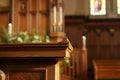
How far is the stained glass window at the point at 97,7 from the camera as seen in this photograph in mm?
9391

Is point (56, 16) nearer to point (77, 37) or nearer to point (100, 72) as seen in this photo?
point (77, 37)

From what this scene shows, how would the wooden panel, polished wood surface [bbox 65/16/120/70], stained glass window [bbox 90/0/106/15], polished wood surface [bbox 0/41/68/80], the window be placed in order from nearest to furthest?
polished wood surface [bbox 0/41/68/80] < the wooden panel < polished wood surface [bbox 65/16/120/70] < the window < stained glass window [bbox 90/0/106/15]

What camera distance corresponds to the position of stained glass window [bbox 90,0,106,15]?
9391mm

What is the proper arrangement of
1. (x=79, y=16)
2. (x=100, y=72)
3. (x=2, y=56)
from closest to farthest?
(x=2, y=56)
(x=100, y=72)
(x=79, y=16)

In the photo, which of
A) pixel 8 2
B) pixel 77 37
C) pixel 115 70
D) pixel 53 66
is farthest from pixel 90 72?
pixel 53 66

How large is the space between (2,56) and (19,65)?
115 mm

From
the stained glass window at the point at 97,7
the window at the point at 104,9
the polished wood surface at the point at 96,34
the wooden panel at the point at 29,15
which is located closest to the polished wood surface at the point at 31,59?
the wooden panel at the point at 29,15

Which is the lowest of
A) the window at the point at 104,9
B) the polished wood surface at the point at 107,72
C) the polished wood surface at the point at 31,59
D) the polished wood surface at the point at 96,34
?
the polished wood surface at the point at 107,72

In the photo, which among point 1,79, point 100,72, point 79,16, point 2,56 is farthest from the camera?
point 79,16

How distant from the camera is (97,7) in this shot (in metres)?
9.48

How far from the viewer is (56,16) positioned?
8.23m

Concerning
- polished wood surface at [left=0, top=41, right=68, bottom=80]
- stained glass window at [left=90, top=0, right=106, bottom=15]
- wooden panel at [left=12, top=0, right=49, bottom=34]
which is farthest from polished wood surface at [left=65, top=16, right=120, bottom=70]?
polished wood surface at [left=0, top=41, right=68, bottom=80]

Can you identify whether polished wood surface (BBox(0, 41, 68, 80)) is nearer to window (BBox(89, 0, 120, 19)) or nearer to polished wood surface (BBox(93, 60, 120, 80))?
polished wood surface (BBox(93, 60, 120, 80))

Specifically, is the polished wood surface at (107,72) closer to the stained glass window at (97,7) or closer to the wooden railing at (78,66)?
the wooden railing at (78,66)
